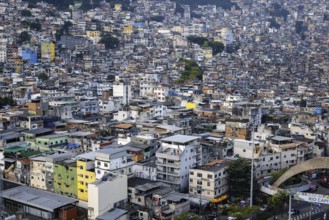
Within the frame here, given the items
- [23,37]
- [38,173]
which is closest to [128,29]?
[23,37]

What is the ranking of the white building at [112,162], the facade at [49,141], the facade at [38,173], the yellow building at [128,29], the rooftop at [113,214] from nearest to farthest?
the rooftop at [113,214] < the white building at [112,162] < the facade at [38,173] < the facade at [49,141] < the yellow building at [128,29]

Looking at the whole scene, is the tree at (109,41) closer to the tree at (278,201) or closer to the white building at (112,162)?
the white building at (112,162)

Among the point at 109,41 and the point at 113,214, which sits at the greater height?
the point at 109,41

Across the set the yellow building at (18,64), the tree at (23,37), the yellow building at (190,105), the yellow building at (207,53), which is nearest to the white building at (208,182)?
the yellow building at (190,105)

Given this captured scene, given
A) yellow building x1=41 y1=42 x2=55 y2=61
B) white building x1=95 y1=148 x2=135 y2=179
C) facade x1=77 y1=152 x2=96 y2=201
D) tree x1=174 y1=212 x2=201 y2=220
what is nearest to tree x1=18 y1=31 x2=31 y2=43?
yellow building x1=41 y1=42 x2=55 y2=61

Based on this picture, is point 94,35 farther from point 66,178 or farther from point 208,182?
point 208,182

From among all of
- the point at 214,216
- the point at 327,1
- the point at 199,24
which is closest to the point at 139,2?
the point at 199,24

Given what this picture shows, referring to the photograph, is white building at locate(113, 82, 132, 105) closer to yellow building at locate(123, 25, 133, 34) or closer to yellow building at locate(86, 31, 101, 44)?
yellow building at locate(86, 31, 101, 44)
